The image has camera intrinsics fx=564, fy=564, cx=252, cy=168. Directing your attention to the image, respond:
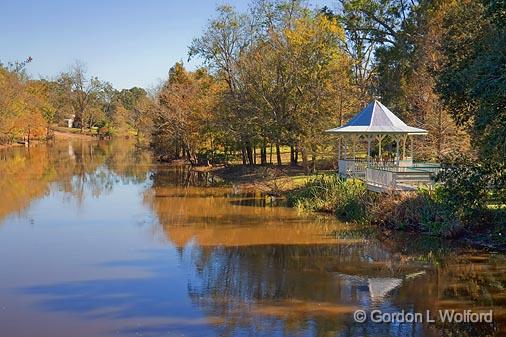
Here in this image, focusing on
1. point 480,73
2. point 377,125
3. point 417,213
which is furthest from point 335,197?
point 480,73

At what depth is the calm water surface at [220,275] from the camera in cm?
959

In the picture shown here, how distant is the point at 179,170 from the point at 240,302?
30.5 meters

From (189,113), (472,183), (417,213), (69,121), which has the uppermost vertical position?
(69,121)

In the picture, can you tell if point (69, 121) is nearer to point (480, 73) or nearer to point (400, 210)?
point (400, 210)

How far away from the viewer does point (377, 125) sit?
22.9m

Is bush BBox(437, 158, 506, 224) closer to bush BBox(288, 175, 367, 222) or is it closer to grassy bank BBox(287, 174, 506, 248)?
grassy bank BBox(287, 174, 506, 248)

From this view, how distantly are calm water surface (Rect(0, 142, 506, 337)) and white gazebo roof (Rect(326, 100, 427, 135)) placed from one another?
427 cm

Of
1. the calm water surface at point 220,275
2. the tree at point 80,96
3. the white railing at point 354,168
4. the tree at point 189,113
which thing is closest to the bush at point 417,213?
the calm water surface at point 220,275

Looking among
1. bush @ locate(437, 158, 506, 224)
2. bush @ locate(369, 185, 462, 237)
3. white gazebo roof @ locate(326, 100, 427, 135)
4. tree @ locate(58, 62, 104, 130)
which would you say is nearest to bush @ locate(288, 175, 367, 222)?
bush @ locate(369, 185, 462, 237)

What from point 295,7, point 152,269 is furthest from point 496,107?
point 295,7

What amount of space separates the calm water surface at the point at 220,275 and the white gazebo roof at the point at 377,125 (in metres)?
4.27

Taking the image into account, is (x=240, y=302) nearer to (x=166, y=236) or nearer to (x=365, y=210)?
(x=166, y=236)

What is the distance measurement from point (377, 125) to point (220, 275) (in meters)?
12.5

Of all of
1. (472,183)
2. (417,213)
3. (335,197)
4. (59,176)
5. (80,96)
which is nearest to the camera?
(472,183)
